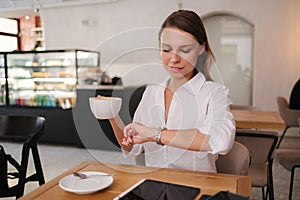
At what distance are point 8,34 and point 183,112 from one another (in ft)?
28.9

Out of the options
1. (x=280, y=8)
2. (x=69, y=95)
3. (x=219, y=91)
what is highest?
(x=280, y=8)

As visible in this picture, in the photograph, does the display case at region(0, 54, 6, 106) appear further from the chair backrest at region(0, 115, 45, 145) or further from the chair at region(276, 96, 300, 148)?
the chair at region(276, 96, 300, 148)

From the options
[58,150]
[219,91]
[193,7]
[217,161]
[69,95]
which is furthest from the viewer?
[193,7]

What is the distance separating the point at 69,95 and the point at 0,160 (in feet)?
9.79

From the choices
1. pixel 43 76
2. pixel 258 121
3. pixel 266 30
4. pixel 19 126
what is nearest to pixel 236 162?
pixel 258 121

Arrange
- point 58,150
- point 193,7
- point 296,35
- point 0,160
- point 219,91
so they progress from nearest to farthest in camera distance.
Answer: point 219,91 < point 0,160 < point 58,150 < point 296,35 < point 193,7

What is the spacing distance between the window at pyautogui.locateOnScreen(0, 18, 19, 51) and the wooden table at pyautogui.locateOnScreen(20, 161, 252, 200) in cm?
788

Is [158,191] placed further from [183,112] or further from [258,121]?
[258,121]

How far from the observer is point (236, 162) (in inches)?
60.6

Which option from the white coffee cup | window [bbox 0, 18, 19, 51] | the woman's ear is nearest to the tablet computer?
the white coffee cup

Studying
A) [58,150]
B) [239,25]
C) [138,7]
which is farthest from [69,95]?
[239,25]

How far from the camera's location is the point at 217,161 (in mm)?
1593

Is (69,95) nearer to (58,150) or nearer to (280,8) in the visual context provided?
(58,150)

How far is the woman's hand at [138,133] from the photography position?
47.2 inches
